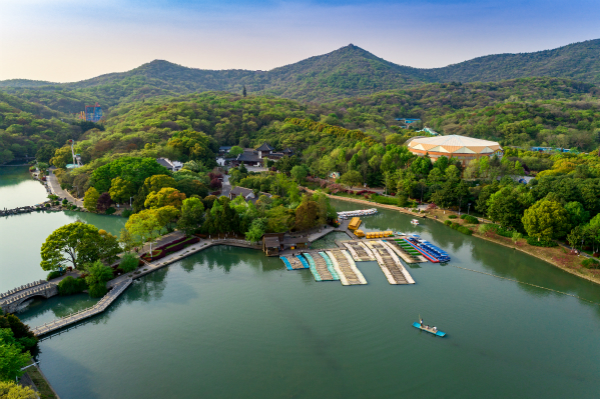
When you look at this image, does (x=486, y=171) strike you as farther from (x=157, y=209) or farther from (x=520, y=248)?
(x=157, y=209)

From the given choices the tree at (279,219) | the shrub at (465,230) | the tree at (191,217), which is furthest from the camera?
the shrub at (465,230)

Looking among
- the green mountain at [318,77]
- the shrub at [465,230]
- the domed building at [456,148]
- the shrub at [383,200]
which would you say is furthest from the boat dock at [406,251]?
the green mountain at [318,77]

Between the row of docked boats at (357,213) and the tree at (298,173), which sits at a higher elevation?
the tree at (298,173)

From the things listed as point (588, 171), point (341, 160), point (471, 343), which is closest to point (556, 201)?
point (588, 171)

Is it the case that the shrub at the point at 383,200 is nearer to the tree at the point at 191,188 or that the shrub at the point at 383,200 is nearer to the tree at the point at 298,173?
the tree at the point at 298,173

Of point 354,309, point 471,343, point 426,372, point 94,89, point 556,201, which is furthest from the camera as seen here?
point 94,89

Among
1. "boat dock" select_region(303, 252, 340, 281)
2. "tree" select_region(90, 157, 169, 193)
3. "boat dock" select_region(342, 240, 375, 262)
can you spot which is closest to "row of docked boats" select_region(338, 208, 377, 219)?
"boat dock" select_region(342, 240, 375, 262)

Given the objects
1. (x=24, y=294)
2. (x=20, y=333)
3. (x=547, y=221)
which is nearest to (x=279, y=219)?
(x=24, y=294)

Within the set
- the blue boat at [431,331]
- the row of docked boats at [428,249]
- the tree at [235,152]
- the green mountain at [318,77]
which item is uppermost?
the green mountain at [318,77]
